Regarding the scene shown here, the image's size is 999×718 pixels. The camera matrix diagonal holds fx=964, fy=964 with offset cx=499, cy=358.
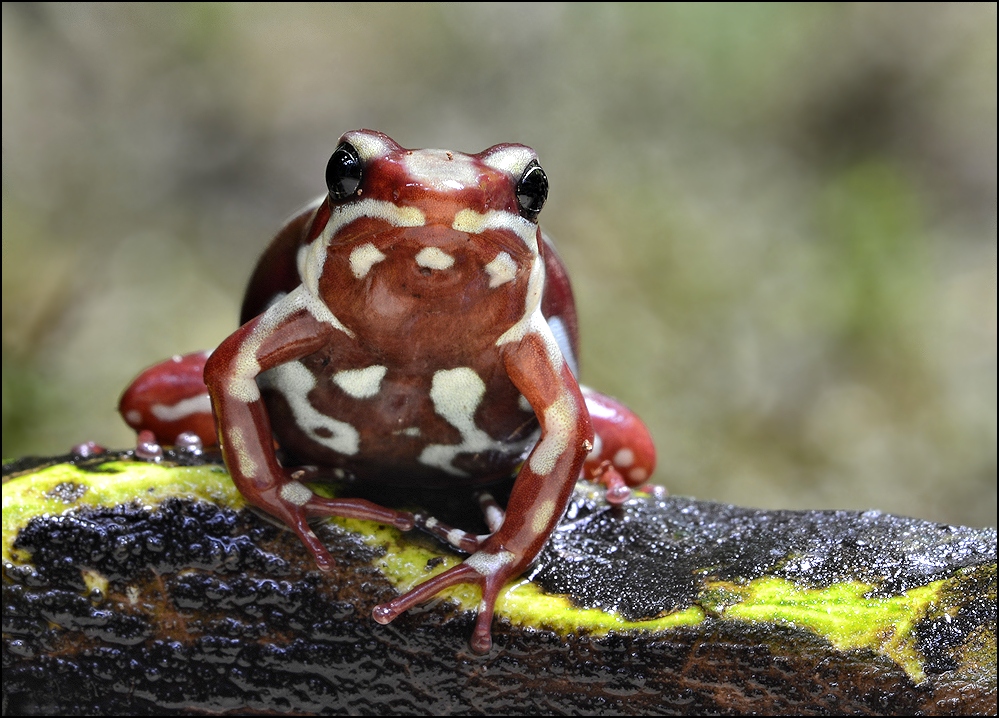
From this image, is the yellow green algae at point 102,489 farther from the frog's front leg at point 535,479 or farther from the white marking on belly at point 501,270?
the white marking on belly at point 501,270

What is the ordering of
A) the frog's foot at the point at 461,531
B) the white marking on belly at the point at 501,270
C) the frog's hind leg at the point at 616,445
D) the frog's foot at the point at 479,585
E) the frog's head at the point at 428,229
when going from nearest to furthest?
the frog's head at the point at 428,229
the white marking on belly at the point at 501,270
the frog's foot at the point at 479,585
the frog's foot at the point at 461,531
the frog's hind leg at the point at 616,445

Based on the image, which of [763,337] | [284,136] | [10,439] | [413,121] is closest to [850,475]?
[763,337]

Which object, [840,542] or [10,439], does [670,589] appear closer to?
[840,542]

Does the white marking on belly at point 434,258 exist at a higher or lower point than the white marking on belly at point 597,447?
lower

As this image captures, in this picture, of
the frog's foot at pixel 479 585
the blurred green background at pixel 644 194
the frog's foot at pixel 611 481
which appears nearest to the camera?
the frog's foot at pixel 479 585

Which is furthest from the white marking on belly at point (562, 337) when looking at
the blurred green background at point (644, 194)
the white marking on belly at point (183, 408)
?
the blurred green background at point (644, 194)

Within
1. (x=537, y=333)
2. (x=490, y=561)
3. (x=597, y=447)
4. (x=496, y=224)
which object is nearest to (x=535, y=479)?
(x=490, y=561)

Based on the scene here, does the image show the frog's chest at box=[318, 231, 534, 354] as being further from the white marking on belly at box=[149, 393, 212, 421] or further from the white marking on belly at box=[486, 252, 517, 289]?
the white marking on belly at box=[149, 393, 212, 421]
